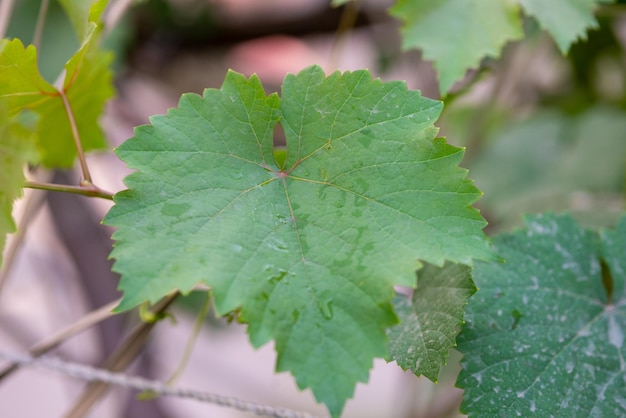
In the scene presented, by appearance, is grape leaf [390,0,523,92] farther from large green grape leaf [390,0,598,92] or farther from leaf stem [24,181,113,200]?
leaf stem [24,181,113,200]

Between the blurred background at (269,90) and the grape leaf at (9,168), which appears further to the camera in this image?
the blurred background at (269,90)

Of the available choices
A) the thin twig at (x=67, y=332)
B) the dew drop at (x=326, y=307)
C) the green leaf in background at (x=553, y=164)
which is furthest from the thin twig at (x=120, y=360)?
the green leaf in background at (x=553, y=164)

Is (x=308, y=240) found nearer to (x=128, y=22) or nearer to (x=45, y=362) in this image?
(x=45, y=362)

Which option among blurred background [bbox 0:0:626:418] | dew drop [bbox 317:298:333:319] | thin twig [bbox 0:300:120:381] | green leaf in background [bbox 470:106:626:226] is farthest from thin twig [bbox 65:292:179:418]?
green leaf in background [bbox 470:106:626:226]

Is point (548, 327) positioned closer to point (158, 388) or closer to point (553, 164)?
point (158, 388)

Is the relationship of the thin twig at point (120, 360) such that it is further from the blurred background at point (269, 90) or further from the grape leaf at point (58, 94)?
the blurred background at point (269, 90)

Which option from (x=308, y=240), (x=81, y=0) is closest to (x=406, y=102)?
(x=308, y=240)
